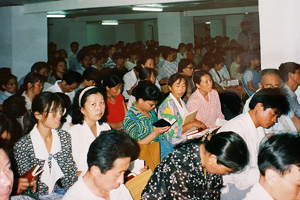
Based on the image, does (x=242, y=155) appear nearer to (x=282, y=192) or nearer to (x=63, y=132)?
(x=282, y=192)

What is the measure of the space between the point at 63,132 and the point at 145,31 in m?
7.24

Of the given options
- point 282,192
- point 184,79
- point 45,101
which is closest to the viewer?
point 282,192

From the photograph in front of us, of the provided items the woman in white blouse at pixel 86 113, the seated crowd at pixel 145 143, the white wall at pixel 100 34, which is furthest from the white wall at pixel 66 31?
the woman in white blouse at pixel 86 113

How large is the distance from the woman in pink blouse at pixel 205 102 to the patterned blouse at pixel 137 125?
0.70 metres

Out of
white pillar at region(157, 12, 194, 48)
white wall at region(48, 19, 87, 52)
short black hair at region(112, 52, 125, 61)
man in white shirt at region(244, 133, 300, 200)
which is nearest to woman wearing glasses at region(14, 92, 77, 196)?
man in white shirt at region(244, 133, 300, 200)

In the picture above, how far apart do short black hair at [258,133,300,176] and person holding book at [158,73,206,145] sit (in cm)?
126

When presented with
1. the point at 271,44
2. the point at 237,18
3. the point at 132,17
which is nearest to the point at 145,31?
the point at 132,17

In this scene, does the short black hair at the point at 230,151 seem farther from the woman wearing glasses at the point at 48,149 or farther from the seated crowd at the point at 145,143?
the woman wearing glasses at the point at 48,149

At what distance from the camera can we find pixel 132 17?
8055mm

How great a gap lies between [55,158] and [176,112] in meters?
1.17

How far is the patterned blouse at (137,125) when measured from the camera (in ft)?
8.04

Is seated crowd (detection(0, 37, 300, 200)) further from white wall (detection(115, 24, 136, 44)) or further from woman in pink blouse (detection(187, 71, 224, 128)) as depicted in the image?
white wall (detection(115, 24, 136, 44))

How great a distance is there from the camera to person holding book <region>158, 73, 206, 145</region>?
2.66 meters

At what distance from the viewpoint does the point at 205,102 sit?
3119 mm
